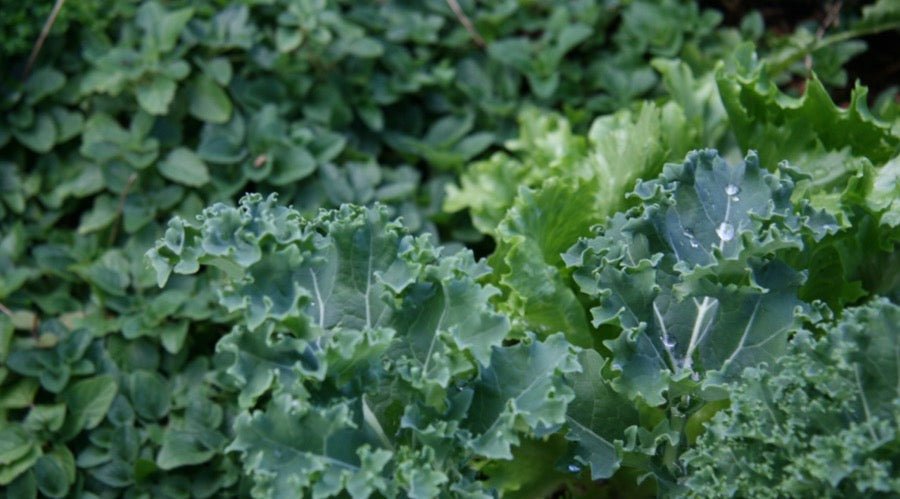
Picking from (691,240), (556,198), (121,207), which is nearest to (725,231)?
(691,240)

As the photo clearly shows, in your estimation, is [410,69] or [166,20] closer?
[166,20]

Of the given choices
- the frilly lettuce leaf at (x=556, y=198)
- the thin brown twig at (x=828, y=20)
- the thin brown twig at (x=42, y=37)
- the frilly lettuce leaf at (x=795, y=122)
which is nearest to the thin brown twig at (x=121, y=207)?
the thin brown twig at (x=42, y=37)

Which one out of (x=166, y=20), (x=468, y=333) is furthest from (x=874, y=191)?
(x=166, y=20)

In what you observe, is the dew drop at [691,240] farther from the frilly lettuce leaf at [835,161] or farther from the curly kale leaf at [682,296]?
the frilly lettuce leaf at [835,161]

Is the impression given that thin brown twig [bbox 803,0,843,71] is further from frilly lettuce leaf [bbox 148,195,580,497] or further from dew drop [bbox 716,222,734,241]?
frilly lettuce leaf [bbox 148,195,580,497]

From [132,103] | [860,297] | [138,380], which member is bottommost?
[138,380]

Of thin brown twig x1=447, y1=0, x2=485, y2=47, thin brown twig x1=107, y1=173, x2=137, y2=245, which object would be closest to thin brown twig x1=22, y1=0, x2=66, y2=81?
thin brown twig x1=107, y1=173, x2=137, y2=245

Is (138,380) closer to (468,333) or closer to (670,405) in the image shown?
(468,333)
